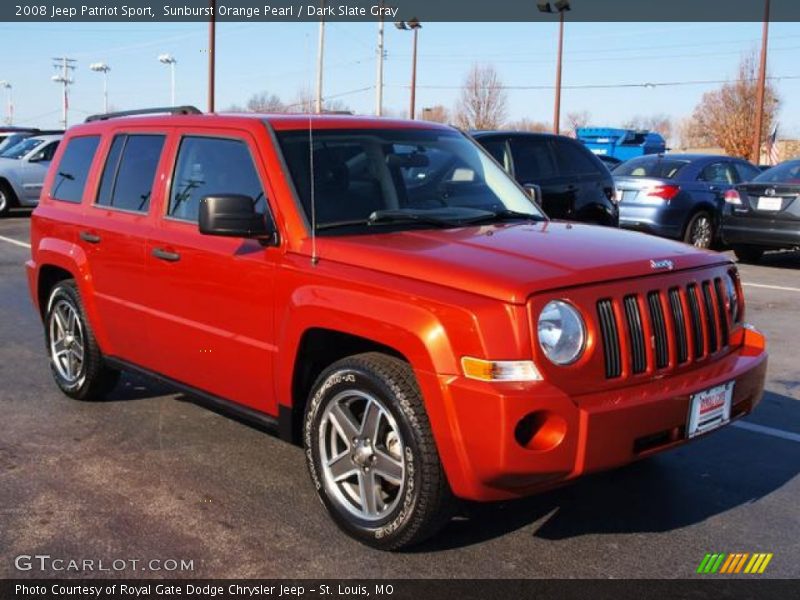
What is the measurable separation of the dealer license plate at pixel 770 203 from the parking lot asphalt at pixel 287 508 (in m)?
7.53

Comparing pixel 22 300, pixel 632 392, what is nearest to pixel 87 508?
pixel 632 392

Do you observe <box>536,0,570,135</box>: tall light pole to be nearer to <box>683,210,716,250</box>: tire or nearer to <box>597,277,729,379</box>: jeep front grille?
<box>683,210,716,250</box>: tire

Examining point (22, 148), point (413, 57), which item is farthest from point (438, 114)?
point (22, 148)

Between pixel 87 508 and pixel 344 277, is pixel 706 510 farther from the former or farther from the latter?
pixel 87 508

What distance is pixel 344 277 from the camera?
3.84m

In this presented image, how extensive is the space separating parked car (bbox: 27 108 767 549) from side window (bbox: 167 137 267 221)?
2 cm

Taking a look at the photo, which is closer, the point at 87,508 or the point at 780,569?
the point at 780,569

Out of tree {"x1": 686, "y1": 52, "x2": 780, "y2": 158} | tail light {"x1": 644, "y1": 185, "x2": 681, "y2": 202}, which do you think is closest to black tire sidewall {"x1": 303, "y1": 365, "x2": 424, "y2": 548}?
tail light {"x1": 644, "y1": 185, "x2": 681, "y2": 202}

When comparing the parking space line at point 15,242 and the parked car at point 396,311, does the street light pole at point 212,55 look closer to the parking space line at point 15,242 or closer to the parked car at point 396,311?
the parking space line at point 15,242

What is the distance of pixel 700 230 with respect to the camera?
1434 centimetres

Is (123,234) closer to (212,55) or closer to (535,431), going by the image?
(535,431)

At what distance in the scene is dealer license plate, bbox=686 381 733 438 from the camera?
3693 millimetres

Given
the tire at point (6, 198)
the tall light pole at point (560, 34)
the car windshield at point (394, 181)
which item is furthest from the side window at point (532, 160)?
→ the tall light pole at point (560, 34)

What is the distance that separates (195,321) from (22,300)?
631cm
